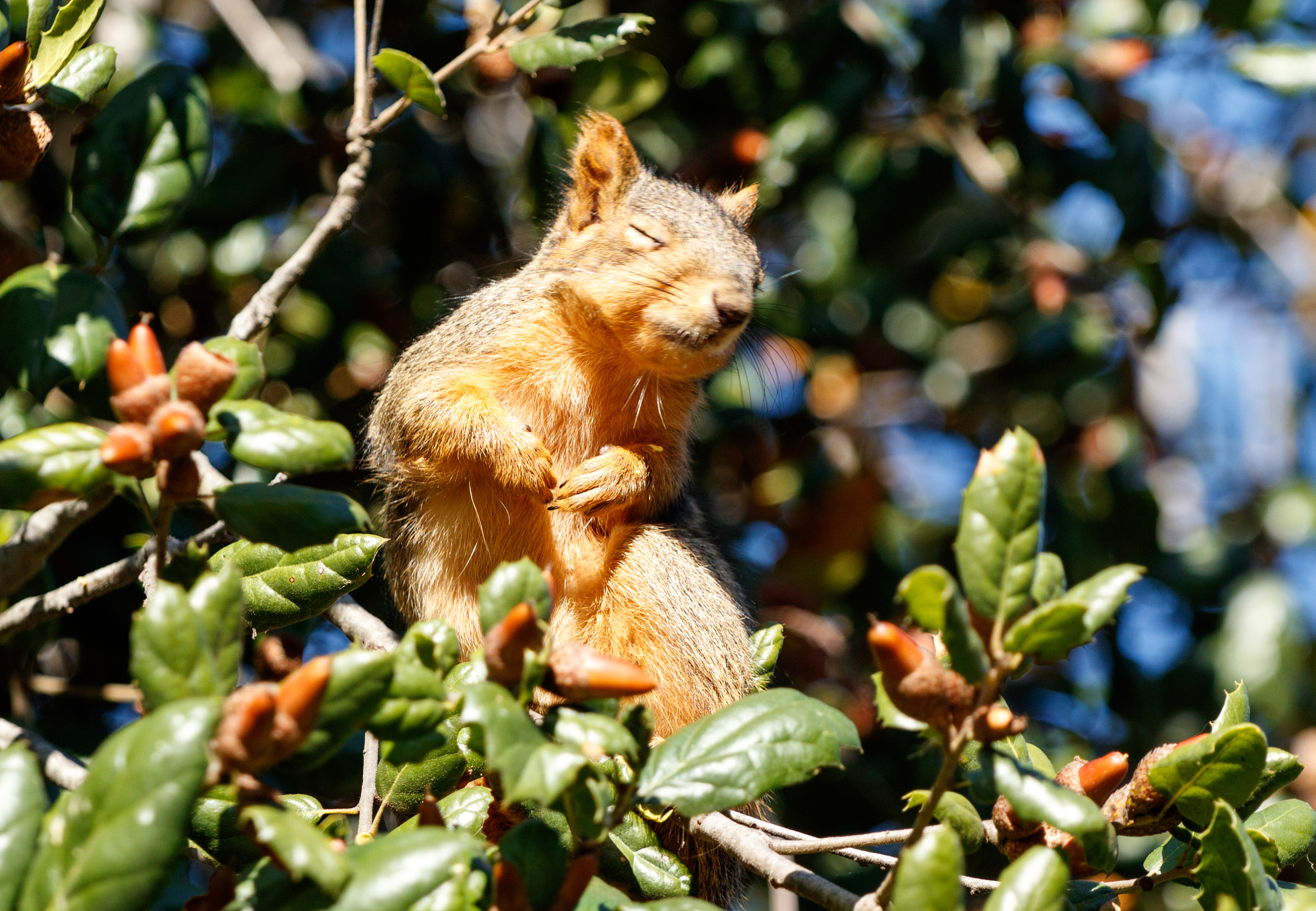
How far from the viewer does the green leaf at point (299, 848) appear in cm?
Answer: 82

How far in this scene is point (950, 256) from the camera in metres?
3.24

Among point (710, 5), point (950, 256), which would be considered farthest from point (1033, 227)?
point (710, 5)

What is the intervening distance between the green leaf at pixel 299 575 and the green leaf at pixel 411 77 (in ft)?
2.48

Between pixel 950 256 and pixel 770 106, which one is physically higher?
pixel 770 106

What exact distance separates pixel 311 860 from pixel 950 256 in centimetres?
286

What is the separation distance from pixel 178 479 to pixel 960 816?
971 mm

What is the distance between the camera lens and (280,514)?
1.04m

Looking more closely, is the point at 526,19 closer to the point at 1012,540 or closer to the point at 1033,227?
the point at 1012,540

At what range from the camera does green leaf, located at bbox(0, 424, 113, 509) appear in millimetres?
959

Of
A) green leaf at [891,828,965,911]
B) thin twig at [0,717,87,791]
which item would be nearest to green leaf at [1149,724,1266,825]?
green leaf at [891,828,965,911]

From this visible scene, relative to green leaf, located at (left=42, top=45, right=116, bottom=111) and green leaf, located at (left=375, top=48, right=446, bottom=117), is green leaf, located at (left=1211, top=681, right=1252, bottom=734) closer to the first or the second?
green leaf, located at (left=375, top=48, right=446, bottom=117)

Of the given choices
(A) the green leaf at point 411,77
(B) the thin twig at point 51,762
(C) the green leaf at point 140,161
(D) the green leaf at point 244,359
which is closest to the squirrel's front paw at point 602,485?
(A) the green leaf at point 411,77

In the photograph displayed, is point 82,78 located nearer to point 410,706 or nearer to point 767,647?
point 410,706

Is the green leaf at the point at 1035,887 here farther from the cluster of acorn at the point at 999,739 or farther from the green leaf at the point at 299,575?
the green leaf at the point at 299,575
